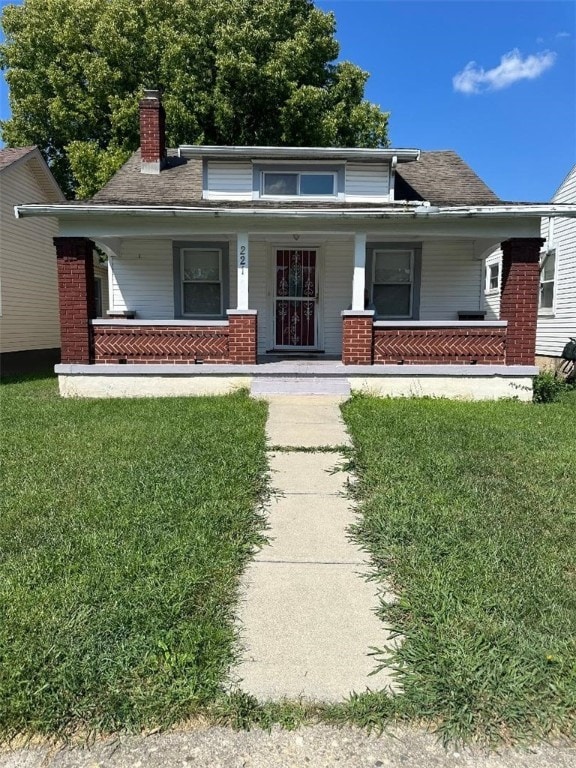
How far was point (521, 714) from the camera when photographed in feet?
6.68

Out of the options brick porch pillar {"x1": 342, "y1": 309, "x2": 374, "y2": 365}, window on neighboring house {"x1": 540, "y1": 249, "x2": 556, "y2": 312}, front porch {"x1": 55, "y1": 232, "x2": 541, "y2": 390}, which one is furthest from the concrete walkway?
window on neighboring house {"x1": 540, "y1": 249, "x2": 556, "y2": 312}

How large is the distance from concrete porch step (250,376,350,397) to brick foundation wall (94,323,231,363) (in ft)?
2.42

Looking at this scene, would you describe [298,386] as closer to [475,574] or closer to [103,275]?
[475,574]

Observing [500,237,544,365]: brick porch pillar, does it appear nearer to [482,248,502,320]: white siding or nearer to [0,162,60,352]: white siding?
[482,248,502,320]: white siding

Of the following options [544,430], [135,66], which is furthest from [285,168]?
[135,66]

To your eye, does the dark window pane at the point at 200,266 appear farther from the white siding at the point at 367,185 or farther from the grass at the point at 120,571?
the grass at the point at 120,571

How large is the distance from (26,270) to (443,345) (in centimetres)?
1126

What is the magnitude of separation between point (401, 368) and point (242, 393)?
2.64 m

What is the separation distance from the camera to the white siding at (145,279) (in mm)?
10531

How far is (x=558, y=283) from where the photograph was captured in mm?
12234

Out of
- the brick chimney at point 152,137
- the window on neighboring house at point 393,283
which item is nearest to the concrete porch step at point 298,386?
the window on neighboring house at point 393,283

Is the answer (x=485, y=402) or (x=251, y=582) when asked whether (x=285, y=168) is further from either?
(x=251, y=582)

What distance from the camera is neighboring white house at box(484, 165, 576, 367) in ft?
38.4

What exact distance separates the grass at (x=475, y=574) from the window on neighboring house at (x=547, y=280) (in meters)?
8.06
